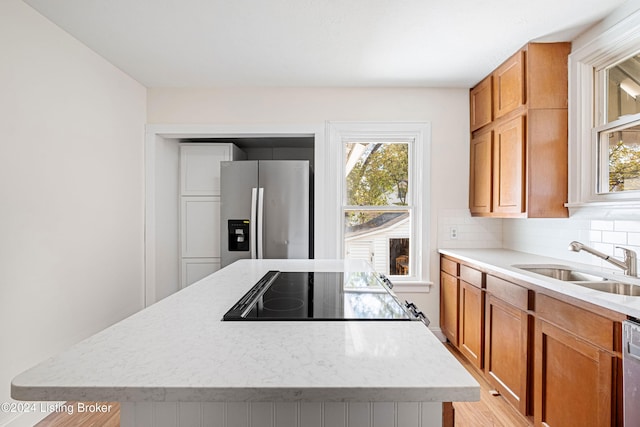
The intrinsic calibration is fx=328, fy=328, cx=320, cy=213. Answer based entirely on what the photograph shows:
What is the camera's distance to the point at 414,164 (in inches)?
126

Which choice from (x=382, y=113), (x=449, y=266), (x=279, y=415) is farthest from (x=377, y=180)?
(x=279, y=415)

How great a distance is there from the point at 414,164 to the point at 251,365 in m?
2.84

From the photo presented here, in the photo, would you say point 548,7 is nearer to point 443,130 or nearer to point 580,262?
point 443,130

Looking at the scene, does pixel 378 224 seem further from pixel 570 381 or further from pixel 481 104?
pixel 570 381

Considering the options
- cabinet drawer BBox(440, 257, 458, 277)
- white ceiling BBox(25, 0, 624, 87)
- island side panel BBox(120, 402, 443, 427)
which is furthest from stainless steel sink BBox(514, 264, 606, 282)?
island side panel BBox(120, 402, 443, 427)

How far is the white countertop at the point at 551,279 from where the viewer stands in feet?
4.08

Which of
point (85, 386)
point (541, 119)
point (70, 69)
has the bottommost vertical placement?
point (85, 386)

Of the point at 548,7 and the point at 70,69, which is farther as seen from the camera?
the point at 70,69

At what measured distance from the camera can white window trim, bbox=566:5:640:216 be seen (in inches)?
76.4

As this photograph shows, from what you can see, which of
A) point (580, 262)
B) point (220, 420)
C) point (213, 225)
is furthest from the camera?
point (213, 225)

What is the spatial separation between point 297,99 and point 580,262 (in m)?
2.58

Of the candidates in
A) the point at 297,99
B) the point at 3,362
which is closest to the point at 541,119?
the point at 297,99

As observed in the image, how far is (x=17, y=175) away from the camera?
1.81 meters

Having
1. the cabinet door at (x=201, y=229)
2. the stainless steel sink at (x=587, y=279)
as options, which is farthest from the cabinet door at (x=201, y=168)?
the stainless steel sink at (x=587, y=279)
